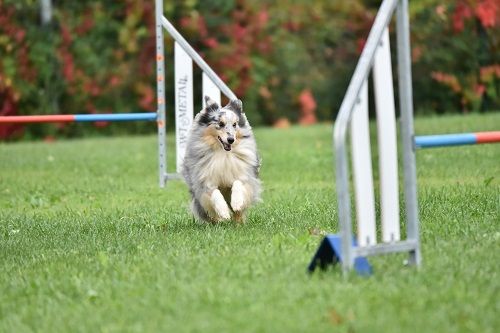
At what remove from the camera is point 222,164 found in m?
7.25

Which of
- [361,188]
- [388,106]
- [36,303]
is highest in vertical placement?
[388,106]

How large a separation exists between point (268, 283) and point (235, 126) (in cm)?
277

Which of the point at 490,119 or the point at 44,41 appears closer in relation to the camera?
the point at 490,119

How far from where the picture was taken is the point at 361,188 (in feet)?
15.0

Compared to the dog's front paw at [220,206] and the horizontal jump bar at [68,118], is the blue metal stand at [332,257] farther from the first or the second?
the horizontal jump bar at [68,118]

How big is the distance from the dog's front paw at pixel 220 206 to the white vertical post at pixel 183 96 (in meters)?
2.92

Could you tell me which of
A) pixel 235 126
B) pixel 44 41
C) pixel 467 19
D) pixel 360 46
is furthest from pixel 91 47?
pixel 235 126

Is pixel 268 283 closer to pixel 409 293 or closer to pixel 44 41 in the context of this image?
pixel 409 293

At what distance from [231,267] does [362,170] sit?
927mm

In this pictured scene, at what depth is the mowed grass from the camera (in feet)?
13.3

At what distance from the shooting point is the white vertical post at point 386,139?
15.5ft

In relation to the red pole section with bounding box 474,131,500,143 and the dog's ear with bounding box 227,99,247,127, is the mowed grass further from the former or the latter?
the dog's ear with bounding box 227,99,247,127

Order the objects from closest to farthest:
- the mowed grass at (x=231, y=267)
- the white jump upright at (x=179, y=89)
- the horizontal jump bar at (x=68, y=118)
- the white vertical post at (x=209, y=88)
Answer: the mowed grass at (x=231, y=267)
the horizontal jump bar at (x=68, y=118)
the white vertical post at (x=209, y=88)
the white jump upright at (x=179, y=89)

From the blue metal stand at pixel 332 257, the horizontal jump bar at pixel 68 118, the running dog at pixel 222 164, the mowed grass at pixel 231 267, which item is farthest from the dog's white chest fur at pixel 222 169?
the horizontal jump bar at pixel 68 118
